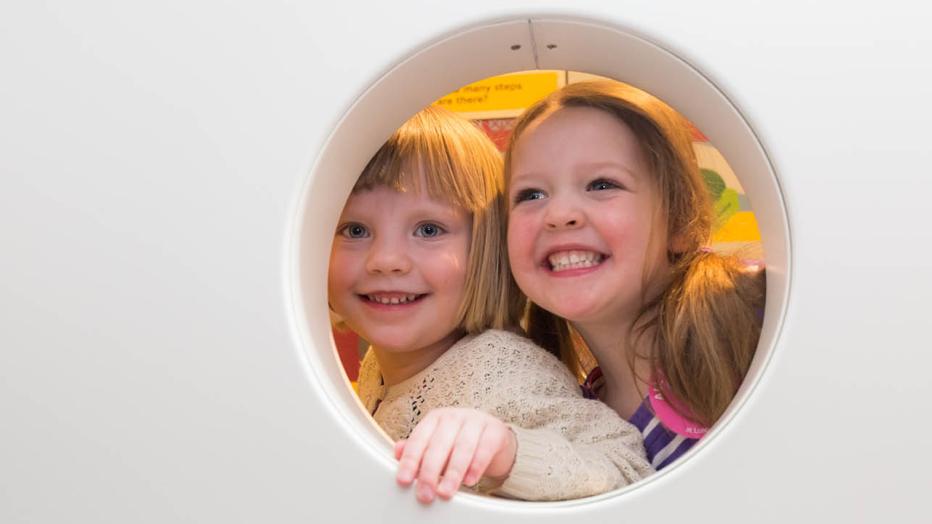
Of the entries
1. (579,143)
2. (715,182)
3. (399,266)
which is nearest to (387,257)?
(399,266)

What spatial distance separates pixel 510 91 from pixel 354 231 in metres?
0.63

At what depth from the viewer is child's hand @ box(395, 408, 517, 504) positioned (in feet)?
1.95

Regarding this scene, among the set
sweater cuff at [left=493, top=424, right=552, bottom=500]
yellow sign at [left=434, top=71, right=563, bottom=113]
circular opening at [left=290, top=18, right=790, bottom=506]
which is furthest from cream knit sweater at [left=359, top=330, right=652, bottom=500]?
yellow sign at [left=434, top=71, right=563, bottom=113]

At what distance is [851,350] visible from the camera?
1.84ft

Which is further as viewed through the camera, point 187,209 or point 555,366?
point 555,366

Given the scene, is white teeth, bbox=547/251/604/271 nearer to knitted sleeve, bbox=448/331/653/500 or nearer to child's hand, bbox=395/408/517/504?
knitted sleeve, bbox=448/331/653/500

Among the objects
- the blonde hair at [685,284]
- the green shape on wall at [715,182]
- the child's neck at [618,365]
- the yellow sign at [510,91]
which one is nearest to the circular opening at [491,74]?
the blonde hair at [685,284]

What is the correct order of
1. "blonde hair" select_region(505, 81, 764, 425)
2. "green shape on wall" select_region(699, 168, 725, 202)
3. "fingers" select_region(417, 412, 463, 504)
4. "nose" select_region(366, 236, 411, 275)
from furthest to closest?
"green shape on wall" select_region(699, 168, 725, 202) → "nose" select_region(366, 236, 411, 275) → "blonde hair" select_region(505, 81, 764, 425) → "fingers" select_region(417, 412, 463, 504)

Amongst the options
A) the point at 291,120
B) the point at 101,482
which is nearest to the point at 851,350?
the point at 291,120

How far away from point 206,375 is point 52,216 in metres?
0.16

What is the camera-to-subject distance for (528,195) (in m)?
0.94

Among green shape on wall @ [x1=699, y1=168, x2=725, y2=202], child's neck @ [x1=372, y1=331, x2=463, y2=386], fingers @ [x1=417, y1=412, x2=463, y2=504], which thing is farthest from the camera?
green shape on wall @ [x1=699, y1=168, x2=725, y2=202]

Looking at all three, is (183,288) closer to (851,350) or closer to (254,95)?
(254,95)

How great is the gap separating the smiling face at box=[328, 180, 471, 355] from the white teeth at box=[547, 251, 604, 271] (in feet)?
0.41
